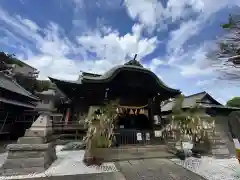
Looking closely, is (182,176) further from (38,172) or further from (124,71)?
(124,71)

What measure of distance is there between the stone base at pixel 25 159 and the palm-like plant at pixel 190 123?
618 centimetres

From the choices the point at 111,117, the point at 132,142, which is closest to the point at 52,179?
the point at 111,117

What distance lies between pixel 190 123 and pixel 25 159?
24.0ft

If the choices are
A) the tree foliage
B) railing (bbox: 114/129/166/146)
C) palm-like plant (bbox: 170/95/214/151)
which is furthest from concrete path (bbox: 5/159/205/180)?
the tree foliage

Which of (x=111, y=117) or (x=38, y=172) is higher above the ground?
(x=111, y=117)

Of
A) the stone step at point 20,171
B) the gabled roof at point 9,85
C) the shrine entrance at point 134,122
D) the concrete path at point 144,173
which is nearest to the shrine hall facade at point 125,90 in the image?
the shrine entrance at point 134,122

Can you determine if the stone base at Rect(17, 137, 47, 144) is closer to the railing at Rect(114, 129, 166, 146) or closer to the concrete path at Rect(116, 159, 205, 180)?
the concrete path at Rect(116, 159, 205, 180)

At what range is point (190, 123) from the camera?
24.0ft

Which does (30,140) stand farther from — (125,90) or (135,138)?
(125,90)

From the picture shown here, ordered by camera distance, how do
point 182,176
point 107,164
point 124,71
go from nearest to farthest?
1. point 182,176
2. point 107,164
3. point 124,71

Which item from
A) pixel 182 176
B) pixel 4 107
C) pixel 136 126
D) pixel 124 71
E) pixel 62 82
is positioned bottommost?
pixel 182 176

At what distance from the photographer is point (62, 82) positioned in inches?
295

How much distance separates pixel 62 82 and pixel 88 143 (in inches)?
135

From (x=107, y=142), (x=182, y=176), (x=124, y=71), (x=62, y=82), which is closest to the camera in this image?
(x=182, y=176)
